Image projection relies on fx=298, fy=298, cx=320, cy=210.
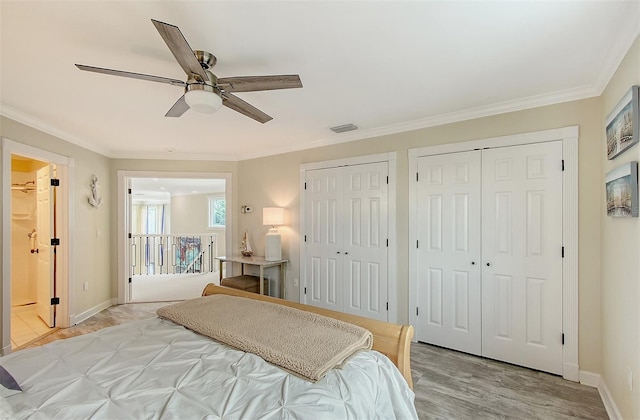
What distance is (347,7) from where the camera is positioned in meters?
1.51

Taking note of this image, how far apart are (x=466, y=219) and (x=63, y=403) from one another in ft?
10.3

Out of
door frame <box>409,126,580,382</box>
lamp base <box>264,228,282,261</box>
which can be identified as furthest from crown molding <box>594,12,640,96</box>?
lamp base <box>264,228,282,261</box>

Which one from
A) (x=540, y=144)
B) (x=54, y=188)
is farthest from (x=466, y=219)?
(x=54, y=188)

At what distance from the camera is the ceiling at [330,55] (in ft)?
5.08

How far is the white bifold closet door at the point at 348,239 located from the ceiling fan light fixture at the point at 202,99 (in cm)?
220

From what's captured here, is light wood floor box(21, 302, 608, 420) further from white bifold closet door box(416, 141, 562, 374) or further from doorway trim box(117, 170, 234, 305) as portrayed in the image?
doorway trim box(117, 170, 234, 305)

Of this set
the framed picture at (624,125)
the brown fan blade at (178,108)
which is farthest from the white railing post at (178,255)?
the framed picture at (624,125)

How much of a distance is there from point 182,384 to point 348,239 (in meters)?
2.73

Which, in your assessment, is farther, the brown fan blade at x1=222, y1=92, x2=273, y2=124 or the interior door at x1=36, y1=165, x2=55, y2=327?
the interior door at x1=36, y1=165, x2=55, y2=327

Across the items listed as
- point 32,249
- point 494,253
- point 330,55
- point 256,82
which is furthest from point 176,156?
point 494,253

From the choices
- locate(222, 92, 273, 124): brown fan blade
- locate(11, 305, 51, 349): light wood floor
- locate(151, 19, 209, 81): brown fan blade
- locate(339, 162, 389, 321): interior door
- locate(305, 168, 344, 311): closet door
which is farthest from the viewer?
locate(305, 168, 344, 311): closet door

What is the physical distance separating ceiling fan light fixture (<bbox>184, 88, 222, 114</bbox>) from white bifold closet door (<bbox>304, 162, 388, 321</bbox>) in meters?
2.20

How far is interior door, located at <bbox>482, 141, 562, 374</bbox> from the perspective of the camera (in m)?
2.60

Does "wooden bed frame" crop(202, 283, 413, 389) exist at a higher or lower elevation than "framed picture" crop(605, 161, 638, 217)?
lower
